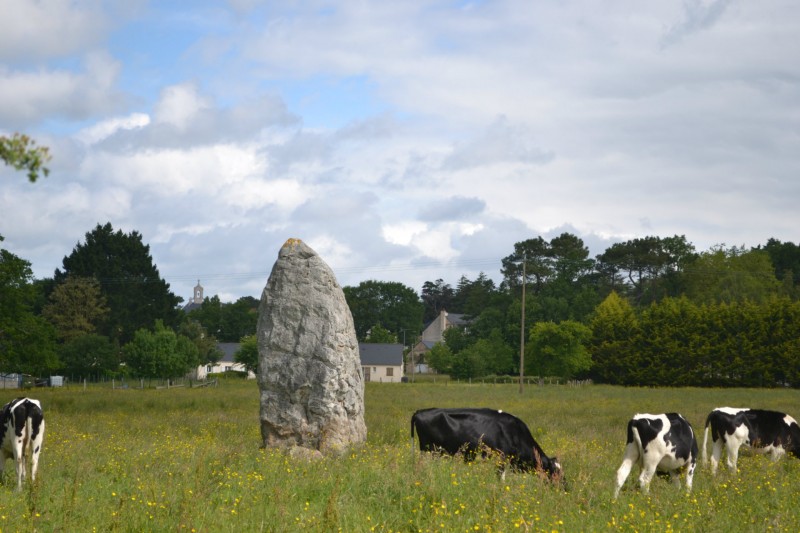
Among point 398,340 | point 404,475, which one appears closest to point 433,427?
point 404,475

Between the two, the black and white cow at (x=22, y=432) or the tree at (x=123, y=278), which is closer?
the black and white cow at (x=22, y=432)

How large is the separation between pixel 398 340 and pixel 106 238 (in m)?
51.6

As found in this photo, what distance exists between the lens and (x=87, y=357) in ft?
246

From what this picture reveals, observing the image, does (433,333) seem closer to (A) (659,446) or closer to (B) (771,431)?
(B) (771,431)

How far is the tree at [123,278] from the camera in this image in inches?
3349

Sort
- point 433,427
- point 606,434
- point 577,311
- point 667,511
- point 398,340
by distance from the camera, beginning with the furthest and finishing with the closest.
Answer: point 398,340 → point 577,311 → point 606,434 → point 433,427 → point 667,511

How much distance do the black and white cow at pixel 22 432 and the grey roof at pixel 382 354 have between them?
9517 cm

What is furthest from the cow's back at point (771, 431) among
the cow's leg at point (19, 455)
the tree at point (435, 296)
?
the tree at point (435, 296)

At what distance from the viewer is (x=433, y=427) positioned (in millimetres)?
14922

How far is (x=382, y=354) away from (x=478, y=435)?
312 feet

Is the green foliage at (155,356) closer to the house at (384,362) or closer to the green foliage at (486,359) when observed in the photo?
the green foliage at (486,359)

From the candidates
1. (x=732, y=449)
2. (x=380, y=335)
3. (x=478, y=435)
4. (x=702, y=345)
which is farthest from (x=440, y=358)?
(x=478, y=435)

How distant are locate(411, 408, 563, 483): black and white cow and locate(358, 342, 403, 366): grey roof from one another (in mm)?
93941

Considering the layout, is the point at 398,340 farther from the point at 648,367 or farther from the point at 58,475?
the point at 58,475
